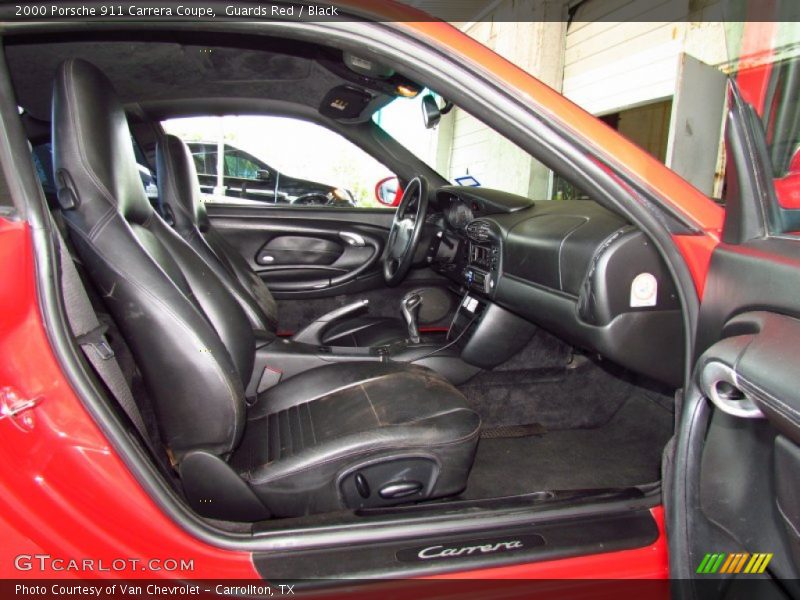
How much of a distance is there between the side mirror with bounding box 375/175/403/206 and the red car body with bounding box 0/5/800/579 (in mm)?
1832

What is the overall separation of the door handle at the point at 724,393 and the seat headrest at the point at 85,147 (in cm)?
119

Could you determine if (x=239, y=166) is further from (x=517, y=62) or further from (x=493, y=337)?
(x=517, y=62)

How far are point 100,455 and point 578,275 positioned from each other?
1157 millimetres

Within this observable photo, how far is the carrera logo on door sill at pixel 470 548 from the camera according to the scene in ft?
3.26

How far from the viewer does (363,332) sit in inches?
94.3

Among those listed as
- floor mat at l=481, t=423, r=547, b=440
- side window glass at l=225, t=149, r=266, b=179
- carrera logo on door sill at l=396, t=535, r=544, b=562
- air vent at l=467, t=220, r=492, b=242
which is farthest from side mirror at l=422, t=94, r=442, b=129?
side window glass at l=225, t=149, r=266, b=179

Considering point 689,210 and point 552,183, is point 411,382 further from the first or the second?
point 552,183

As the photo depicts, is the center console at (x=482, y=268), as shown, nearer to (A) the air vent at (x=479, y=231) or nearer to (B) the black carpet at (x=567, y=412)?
(A) the air vent at (x=479, y=231)

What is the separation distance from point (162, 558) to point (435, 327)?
1921 mm

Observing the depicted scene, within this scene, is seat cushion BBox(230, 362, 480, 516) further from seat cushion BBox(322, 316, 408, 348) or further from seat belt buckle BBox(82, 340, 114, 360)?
seat cushion BBox(322, 316, 408, 348)

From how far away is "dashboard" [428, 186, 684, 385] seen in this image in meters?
1.16

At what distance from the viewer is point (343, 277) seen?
284cm

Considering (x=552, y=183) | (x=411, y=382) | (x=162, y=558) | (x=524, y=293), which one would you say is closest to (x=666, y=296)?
(x=524, y=293)

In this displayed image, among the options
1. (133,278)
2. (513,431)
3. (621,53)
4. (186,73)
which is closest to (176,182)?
(186,73)
